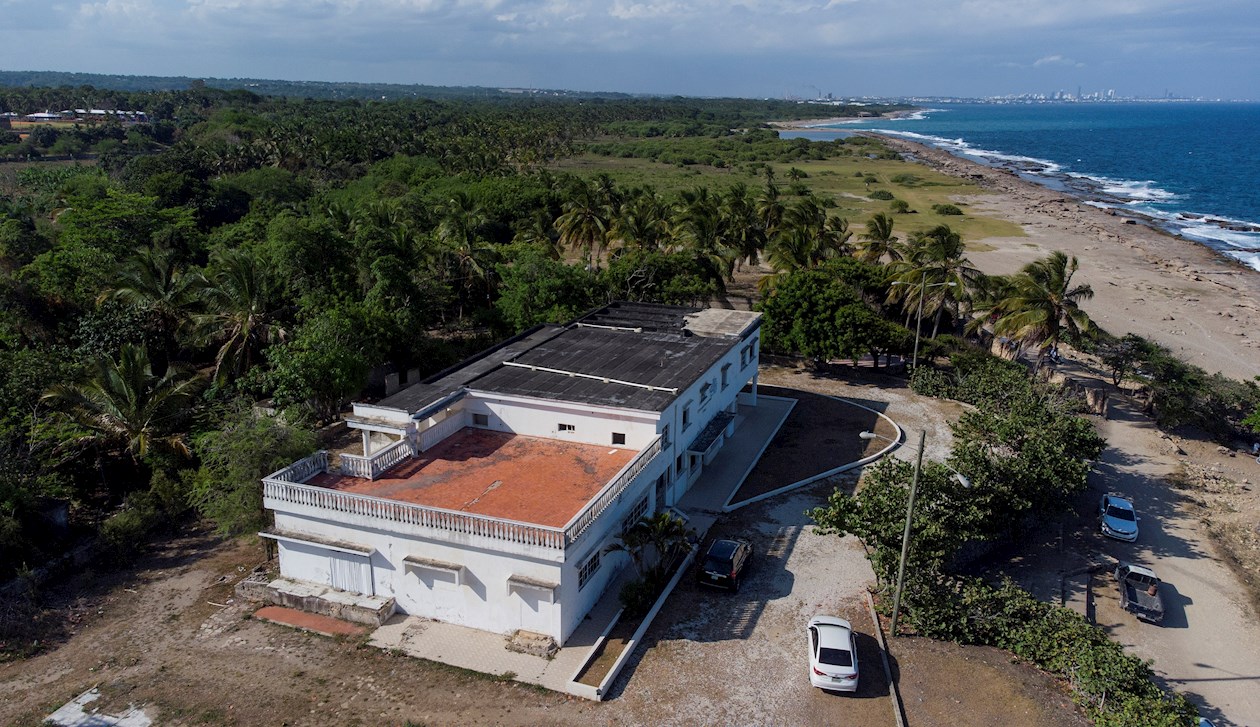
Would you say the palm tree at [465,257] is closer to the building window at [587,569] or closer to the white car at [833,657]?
the building window at [587,569]

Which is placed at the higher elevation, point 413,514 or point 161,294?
point 161,294

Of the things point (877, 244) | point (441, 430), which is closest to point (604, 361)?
point (441, 430)

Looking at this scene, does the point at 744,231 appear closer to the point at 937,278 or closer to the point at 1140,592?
the point at 937,278

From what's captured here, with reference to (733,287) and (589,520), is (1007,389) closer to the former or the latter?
(589,520)

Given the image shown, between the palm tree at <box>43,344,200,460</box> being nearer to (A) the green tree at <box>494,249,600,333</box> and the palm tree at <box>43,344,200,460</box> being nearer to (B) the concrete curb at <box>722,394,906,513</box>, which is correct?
(A) the green tree at <box>494,249,600,333</box>

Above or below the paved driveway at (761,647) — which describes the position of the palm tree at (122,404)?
above

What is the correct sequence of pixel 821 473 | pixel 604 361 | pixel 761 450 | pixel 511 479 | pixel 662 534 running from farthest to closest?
pixel 761 450 < pixel 821 473 < pixel 604 361 < pixel 511 479 < pixel 662 534

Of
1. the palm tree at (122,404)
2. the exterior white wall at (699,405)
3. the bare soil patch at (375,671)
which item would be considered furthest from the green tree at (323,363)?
the exterior white wall at (699,405)

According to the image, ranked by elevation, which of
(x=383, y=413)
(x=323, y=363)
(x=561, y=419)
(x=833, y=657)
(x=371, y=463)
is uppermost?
(x=383, y=413)
